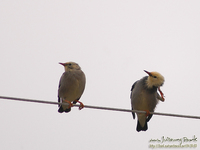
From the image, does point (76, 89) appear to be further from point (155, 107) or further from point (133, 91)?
point (155, 107)

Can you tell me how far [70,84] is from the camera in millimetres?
7812

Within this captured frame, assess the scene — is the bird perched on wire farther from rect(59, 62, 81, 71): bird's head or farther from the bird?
the bird

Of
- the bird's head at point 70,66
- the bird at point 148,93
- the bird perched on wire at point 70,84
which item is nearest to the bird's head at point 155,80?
the bird at point 148,93

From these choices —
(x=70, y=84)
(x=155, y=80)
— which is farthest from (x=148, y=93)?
(x=70, y=84)

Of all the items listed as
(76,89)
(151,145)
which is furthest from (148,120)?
(76,89)

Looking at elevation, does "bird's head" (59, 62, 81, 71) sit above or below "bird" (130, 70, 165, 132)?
above

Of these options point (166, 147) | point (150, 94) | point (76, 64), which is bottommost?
point (166, 147)

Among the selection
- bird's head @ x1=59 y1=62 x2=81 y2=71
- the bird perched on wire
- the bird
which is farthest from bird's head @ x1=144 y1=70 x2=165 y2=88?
bird's head @ x1=59 y1=62 x2=81 y2=71

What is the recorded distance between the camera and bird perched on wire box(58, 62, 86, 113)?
308 inches

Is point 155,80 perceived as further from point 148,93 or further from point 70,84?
point 70,84

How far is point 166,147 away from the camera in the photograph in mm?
6926

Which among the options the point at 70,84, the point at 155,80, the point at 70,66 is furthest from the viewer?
the point at 70,66

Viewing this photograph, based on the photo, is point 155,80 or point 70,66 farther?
point 70,66

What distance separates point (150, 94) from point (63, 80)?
200 cm
